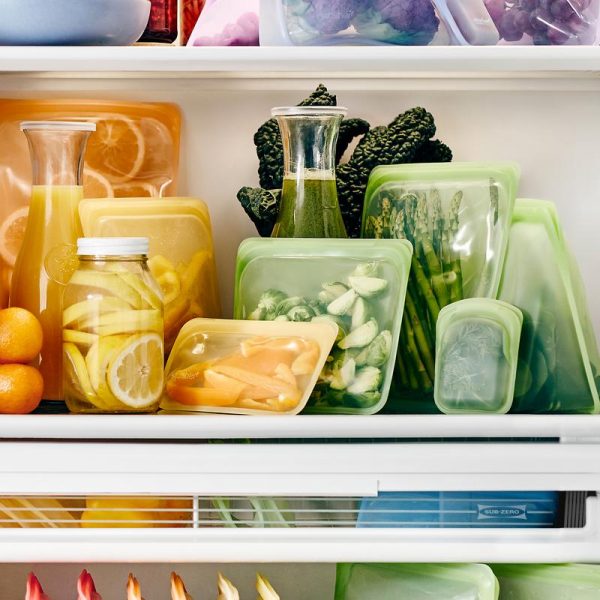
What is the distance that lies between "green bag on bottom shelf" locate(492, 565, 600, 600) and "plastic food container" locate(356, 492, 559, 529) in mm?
58

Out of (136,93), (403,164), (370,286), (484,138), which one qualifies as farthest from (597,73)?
(136,93)

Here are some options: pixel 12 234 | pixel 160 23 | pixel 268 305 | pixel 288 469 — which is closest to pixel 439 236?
pixel 268 305

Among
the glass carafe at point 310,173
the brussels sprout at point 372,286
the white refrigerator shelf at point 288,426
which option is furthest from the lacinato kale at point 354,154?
the white refrigerator shelf at point 288,426

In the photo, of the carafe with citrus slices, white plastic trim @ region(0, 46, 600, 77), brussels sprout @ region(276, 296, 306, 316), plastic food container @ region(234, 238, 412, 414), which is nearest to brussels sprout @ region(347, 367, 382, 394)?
plastic food container @ region(234, 238, 412, 414)

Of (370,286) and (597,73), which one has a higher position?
(597,73)

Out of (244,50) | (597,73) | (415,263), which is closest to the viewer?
(244,50)

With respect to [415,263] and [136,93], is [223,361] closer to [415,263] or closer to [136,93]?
[415,263]

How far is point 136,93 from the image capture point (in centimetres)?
123

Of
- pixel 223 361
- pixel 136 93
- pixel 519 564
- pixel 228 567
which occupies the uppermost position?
pixel 136 93

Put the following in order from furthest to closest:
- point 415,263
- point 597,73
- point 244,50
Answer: point 597,73
point 415,263
point 244,50

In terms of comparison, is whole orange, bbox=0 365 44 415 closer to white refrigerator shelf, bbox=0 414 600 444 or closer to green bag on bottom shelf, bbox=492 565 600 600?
white refrigerator shelf, bbox=0 414 600 444

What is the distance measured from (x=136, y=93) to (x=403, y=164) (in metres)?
0.36

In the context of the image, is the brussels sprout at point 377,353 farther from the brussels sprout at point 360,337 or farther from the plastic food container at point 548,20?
the plastic food container at point 548,20

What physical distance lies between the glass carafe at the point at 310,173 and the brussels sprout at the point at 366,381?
0.55 ft
